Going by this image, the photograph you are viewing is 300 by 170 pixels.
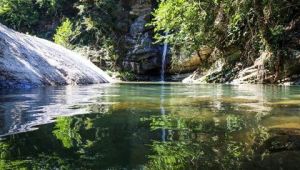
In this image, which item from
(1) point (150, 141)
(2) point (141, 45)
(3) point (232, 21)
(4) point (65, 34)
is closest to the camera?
(1) point (150, 141)

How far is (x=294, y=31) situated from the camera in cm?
1952

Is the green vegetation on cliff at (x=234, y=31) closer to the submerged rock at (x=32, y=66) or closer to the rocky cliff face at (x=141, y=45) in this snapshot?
the rocky cliff face at (x=141, y=45)

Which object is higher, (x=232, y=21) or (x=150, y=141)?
(x=232, y=21)

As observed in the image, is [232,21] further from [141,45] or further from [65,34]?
[65,34]

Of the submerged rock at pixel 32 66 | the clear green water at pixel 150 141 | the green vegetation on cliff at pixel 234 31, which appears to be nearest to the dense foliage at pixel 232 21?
the green vegetation on cliff at pixel 234 31

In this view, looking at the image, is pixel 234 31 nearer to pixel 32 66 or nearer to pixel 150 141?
pixel 32 66

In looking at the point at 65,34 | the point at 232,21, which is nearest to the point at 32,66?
the point at 232,21

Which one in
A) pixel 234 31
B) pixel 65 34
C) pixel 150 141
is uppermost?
pixel 65 34

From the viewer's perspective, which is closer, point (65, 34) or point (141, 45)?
point (141, 45)

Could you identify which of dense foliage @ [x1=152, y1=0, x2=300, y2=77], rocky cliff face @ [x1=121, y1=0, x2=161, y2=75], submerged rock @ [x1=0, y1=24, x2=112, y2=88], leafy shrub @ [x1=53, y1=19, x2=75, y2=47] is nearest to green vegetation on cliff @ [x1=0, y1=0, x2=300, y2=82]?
dense foliage @ [x1=152, y1=0, x2=300, y2=77]

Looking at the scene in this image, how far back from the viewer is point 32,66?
14.4m

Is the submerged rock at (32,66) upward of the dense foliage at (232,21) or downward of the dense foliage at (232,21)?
downward

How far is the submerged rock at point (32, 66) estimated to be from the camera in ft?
43.0

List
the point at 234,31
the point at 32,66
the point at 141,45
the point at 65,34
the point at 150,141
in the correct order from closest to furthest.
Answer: the point at 150,141, the point at 32,66, the point at 234,31, the point at 141,45, the point at 65,34
